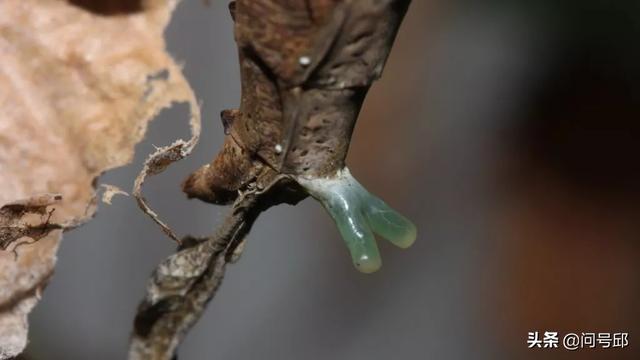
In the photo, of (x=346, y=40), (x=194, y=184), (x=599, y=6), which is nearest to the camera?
Result: (x=346, y=40)

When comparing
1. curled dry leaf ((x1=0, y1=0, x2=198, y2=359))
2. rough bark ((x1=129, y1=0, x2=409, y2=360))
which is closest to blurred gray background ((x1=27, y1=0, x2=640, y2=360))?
curled dry leaf ((x1=0, y1=0, x2=198, y2=359))

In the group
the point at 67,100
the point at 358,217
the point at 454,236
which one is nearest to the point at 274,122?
the point at 358,217

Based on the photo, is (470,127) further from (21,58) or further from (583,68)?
(21,58)

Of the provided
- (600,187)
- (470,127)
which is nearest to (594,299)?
(600,187)

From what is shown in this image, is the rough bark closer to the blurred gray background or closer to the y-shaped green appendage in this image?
the y-shaped green appendage

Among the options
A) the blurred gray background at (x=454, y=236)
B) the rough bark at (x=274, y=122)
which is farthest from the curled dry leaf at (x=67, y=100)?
the blurred gray background at (x=454, y=236)

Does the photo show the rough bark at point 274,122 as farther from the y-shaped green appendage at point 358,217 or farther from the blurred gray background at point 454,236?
the blurred gray background at point 454,236
